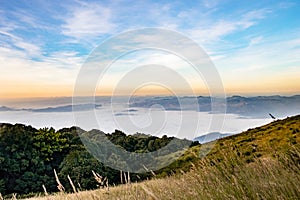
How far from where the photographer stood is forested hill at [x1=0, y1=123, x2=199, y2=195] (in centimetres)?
2430

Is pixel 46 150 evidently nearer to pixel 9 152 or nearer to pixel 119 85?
pixel 9 152

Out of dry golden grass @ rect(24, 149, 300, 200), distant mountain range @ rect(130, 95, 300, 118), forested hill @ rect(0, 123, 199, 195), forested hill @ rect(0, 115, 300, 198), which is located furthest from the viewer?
forested hill @ rect(0, 123, 199, 195)

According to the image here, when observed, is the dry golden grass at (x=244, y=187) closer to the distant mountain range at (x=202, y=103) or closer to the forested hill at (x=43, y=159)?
the distant mountain range at (x=202, y=103)

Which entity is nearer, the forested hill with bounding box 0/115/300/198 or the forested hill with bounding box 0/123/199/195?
the forested hill with bounding box 0/115/300/198

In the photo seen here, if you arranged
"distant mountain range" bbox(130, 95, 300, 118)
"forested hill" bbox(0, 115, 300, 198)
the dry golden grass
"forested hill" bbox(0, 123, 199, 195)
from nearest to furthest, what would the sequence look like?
the dry golden grass
"distant mountain range" bbox(130, 95, 300, 118)
"forested hill" bbox(0, 115, 300, 198)
"forested hill" bbox(0, 123, 199, 195)

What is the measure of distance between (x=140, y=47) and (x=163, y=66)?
1012 mm

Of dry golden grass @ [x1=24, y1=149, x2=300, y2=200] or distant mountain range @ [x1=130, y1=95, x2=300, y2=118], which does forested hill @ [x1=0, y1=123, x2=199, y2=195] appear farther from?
dry golden grass @ [x1=24, y1=149, x2=300, y2=200]

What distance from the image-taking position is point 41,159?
2650cm

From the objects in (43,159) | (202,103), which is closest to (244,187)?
(202,103)

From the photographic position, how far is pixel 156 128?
40.1 ft

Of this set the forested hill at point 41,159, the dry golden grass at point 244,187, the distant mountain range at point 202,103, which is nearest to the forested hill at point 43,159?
the forested hill at point 41,159

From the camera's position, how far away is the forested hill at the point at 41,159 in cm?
2430

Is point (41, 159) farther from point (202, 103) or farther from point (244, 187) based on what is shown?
point (244, 187)

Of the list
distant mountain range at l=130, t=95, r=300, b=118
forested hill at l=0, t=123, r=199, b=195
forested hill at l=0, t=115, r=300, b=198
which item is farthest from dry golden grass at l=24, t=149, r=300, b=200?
forested hill at l=0, t=123, r=199, b=195
